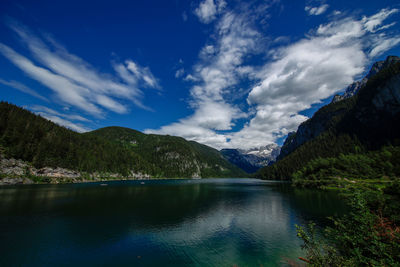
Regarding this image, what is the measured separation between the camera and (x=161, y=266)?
20.7m

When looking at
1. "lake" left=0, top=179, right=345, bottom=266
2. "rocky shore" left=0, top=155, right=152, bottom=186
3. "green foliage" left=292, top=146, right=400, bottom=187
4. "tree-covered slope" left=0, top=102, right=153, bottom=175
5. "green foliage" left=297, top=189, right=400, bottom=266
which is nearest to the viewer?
"green foliage" left=297, top=189, right=400, bottom=266

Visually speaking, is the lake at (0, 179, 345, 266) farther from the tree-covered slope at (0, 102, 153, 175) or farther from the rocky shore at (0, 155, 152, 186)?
the tree-covered slope at (0, 102, 153, 175)

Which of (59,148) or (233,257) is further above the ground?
(59,148)

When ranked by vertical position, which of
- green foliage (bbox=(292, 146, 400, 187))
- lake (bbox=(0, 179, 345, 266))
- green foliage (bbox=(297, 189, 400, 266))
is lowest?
lake (bbox=(0, 179, 345, 266))

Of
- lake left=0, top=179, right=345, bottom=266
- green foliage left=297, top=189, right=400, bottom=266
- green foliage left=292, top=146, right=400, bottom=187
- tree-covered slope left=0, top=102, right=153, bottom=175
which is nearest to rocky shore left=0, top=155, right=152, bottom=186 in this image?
tree-covered slope left=0, top=102, right=153, bottom=175

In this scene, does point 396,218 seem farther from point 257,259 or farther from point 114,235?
point 114,235

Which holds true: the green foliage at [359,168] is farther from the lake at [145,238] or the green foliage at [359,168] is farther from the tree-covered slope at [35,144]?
the tree-covered slope at [35,144]

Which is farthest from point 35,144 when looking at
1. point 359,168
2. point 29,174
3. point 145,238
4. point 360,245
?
point 359,168

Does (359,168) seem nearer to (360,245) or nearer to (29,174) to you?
(360,245)

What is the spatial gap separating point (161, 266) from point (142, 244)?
754cm

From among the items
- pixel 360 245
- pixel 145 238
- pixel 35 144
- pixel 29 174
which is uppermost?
pixel 35 144

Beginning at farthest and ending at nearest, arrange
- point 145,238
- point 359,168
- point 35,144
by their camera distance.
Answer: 1. point 35,144
2. point 359,168
3. point 145,238

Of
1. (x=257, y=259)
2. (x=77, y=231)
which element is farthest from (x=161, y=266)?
(x=77, y=231)

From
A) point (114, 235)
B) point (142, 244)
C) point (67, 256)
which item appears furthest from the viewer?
point (114, 235)
